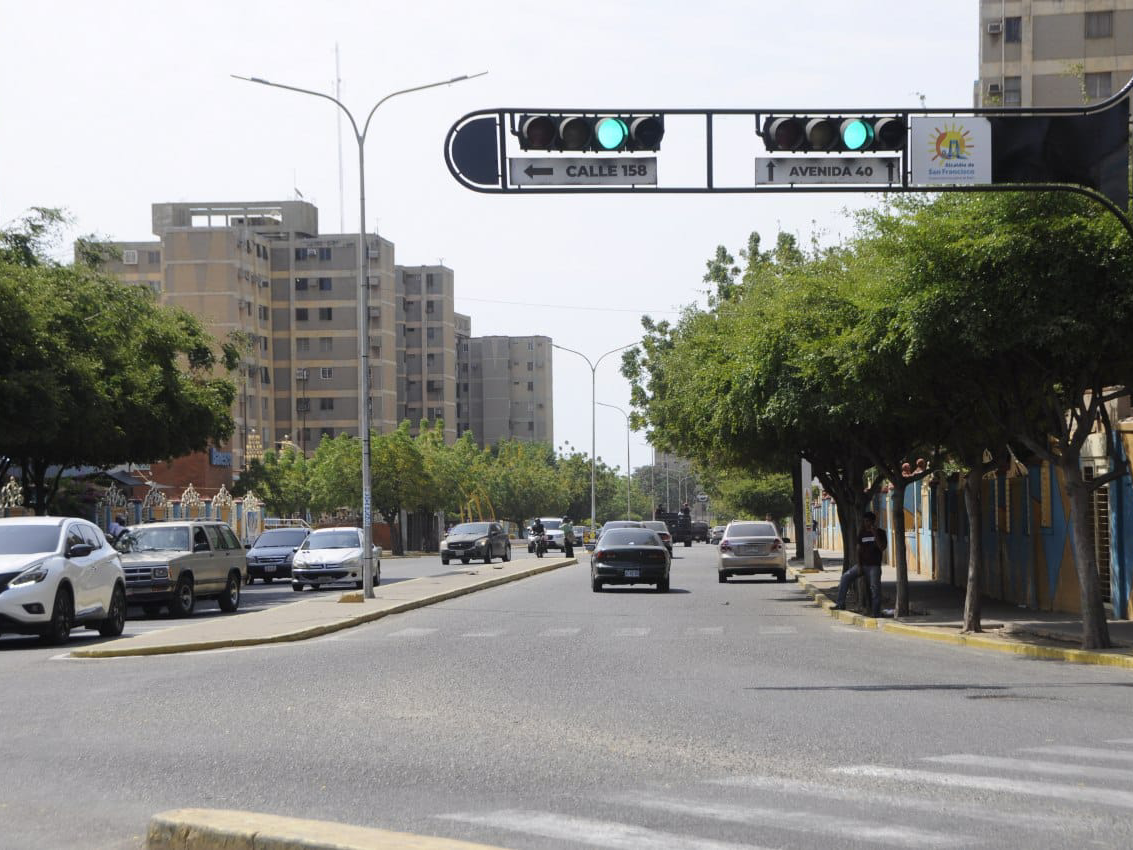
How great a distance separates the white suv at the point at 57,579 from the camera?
2016 cm

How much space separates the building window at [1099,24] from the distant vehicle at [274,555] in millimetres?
39811

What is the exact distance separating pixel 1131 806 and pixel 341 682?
29.4 feet

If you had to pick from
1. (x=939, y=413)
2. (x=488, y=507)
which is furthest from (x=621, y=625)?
(x=488, y=507)

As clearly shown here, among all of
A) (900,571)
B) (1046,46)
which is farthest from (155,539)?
(1046,46)

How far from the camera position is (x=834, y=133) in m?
15.6

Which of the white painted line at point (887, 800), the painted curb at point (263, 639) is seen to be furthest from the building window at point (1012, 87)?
the white painted line at point (887, 800)

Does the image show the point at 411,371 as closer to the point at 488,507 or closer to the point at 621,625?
the point at 488,507

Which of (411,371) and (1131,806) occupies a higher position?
(411,371)

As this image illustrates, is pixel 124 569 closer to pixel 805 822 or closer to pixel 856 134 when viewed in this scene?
pixel 856 134

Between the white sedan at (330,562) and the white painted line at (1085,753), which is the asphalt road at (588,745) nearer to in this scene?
the white painted line at (1085,753)

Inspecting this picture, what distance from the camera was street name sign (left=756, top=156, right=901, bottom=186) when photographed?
619 inches

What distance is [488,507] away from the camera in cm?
13825

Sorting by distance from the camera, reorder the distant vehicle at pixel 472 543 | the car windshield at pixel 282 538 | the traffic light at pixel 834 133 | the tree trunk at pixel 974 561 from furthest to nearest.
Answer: the distant vehicle at pixel 472 543 < the car windshield at pixel 282 538 < the tree trunk at pixel 974 561 < the traffic light at pixel 834 133

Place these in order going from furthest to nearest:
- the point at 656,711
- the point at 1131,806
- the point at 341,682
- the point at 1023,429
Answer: the point at 1023,429 → the point at 341,682 → the point at 656,711 → the point at 1131,806
